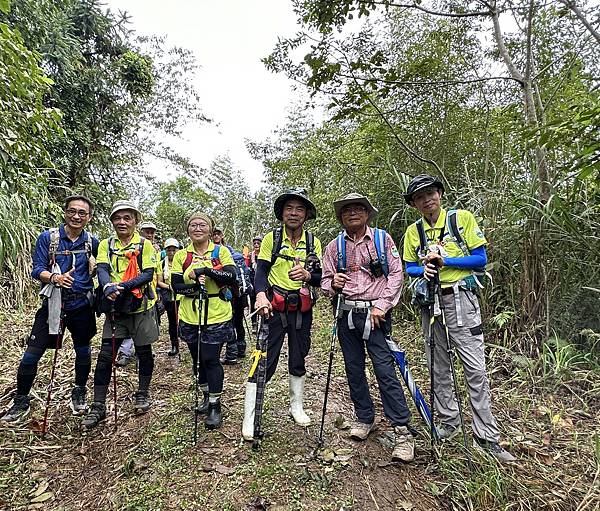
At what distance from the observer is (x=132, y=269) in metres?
3.84

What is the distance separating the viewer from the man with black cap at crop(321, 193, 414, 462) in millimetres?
3275

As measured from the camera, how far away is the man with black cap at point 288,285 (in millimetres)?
3490

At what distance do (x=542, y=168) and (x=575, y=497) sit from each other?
352cm

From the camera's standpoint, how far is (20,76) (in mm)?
3496

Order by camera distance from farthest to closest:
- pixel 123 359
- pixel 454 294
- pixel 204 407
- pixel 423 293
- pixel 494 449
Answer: pixel 123 359 < pixel 204 407 < pixel 423 293 < pixel 454 294 < pixel 494 449

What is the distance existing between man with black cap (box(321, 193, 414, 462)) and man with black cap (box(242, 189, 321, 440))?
0.70 feet

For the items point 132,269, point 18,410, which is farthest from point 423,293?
point 18,410

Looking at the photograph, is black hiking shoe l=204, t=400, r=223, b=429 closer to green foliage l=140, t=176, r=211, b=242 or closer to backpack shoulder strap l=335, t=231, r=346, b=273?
backpack shoulder strap l=335, t=231, r=346, b=273

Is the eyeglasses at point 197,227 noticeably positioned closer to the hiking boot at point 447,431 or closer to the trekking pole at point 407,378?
the trekking pole at point 407,378

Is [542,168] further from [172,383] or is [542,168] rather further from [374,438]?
[172,383]

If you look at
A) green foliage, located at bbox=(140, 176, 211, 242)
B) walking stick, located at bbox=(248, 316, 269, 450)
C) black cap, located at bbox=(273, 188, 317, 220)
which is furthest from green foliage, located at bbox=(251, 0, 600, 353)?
green foliage, located at bbox=(140, 176, 211, 242)

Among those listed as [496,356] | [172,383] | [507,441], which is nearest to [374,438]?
[507,441]

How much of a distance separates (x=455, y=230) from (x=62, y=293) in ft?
11.5

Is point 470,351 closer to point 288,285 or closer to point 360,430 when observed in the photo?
point 360,430
